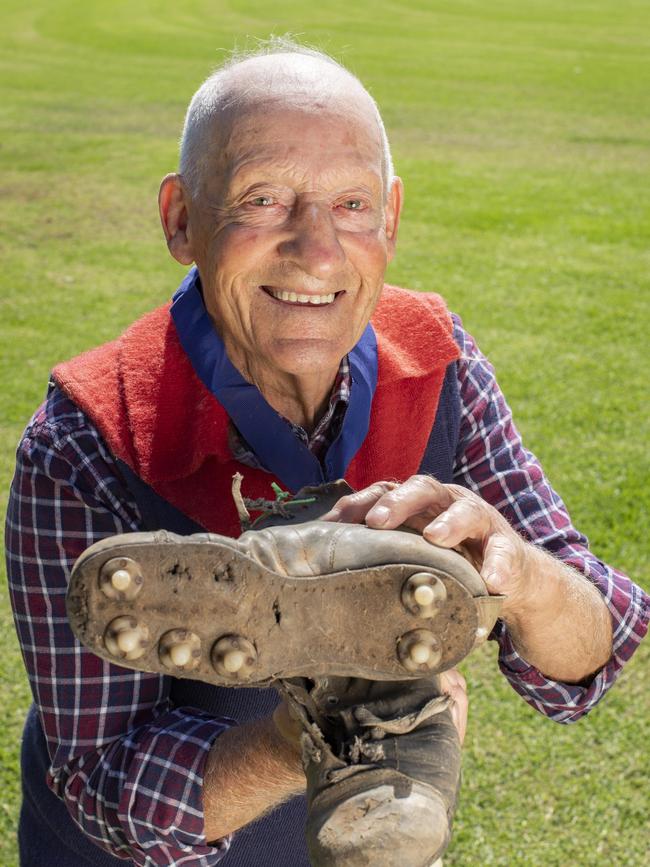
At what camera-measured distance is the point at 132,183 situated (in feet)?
36.4

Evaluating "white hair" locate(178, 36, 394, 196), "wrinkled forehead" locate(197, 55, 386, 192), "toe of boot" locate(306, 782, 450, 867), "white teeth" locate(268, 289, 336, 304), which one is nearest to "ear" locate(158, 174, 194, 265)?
"white hair" locate(178, 36, 394, 196)

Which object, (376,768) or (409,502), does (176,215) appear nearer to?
(409,502)

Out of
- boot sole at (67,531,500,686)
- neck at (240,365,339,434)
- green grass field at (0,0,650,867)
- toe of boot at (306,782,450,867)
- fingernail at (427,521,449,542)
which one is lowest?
green grass field at (0,0,650,867)

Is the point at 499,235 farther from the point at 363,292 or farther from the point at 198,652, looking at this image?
the point at 198,652

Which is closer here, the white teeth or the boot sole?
the boot sole

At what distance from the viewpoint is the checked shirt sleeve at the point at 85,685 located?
179cm

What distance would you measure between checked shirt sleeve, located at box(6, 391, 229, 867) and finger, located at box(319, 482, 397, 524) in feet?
1.74

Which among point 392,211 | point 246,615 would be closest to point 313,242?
point 392,211

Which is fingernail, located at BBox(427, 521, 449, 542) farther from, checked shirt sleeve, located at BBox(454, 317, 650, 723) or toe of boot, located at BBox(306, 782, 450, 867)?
checked shirt sleeve, located at BBox(454, 317, 650, 723)

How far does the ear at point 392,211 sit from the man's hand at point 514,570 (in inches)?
25.1

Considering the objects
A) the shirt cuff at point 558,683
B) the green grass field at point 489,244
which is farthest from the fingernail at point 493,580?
the green grass field at point 489,244

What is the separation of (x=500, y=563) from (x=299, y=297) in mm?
625

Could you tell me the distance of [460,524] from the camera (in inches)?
57.4

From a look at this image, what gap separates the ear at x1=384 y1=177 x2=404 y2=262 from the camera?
2.05 meters
